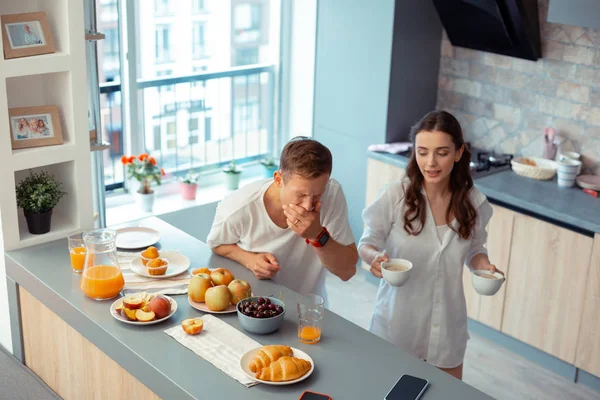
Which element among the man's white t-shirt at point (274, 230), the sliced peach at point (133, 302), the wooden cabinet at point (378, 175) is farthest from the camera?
the wooden cabinet at point (378, 175)

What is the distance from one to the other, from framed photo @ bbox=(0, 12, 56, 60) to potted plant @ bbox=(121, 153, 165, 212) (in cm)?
229

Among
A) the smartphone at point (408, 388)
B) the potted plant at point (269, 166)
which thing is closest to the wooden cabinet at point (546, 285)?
the smartphone at point (408, 388)

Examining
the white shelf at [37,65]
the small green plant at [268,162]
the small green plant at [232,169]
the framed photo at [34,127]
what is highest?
the white shelf at [37,65]

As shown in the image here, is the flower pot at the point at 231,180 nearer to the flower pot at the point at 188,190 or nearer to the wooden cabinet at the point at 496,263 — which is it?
the flower pot at the point at 188,190

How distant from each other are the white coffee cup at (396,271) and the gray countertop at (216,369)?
0.76 ft

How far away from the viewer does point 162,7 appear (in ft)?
17.5

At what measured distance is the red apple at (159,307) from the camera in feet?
7.93

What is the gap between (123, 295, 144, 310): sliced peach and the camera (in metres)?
2.45

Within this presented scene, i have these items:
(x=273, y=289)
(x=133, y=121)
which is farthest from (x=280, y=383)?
(x=133, y=121)

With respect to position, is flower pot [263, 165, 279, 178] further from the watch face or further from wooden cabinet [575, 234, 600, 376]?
the watch face

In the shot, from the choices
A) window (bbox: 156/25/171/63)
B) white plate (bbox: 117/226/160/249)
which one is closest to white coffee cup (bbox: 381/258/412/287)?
white plate (bbox: 117/226/160/249)

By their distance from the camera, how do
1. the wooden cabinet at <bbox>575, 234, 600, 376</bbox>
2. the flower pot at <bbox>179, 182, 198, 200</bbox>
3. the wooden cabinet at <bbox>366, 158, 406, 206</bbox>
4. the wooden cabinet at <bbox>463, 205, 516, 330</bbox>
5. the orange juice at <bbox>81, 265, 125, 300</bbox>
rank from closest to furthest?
the orange juice at <bbox>81, 265, 125, 300</bbox>, the wooden cabinet at <bbox>575, 234, 600, 376</bbox>, the wooden cabinet at <bbox>463, 205, 516, 330</bbox>, the wooden cabinet at <bbox>366, 158, 406, 206</bbox>, the flower pot at <bbox>179, 182, 198, 200</bbox>

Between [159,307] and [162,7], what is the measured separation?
3382 mm

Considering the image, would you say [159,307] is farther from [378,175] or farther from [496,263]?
[378,175]
